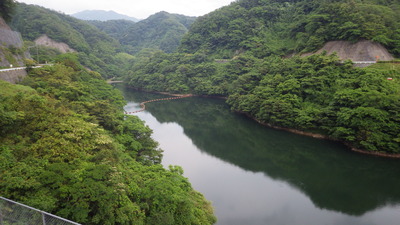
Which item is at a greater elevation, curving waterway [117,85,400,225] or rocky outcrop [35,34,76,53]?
rocky outcrop [35,34,76,53]

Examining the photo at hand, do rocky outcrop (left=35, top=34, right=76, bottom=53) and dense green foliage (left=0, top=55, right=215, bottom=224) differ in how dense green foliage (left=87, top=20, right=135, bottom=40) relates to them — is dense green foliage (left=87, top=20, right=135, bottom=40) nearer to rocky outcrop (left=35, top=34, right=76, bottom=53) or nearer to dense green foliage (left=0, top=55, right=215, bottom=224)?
rocky outcrop (left=35, top=34, right=76, bottom=53)

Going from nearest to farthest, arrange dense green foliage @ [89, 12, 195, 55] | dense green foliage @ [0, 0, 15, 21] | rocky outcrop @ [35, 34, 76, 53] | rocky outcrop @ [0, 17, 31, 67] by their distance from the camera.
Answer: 1. rocky outcrop @ [0, 17, 31, 67]
2. dense green foliage @ [0, 0, 15, 21]
3. rocky outcrop @ [35, 34, 76, 53]
4. dense green foliage @ [89, 12, 195, 55]

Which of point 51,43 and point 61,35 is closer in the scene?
point 51,43

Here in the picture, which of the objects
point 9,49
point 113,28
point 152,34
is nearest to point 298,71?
point 9,49

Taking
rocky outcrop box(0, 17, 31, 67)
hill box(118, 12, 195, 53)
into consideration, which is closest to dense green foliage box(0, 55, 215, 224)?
rocky outcrop box(0, 17, 31, 67)

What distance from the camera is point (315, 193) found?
21.8 m

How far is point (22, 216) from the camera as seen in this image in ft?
23.0

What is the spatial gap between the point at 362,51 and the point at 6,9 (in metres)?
51.9

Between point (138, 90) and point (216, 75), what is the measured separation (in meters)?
26.5

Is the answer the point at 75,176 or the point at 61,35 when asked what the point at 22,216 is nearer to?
the point at 75,176

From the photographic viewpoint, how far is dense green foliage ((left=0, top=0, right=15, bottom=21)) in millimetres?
35781

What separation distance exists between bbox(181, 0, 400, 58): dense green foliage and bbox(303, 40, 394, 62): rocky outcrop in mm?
904

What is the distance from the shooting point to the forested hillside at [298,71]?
2859 centimetres

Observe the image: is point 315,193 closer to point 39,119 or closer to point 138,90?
point 39,119
